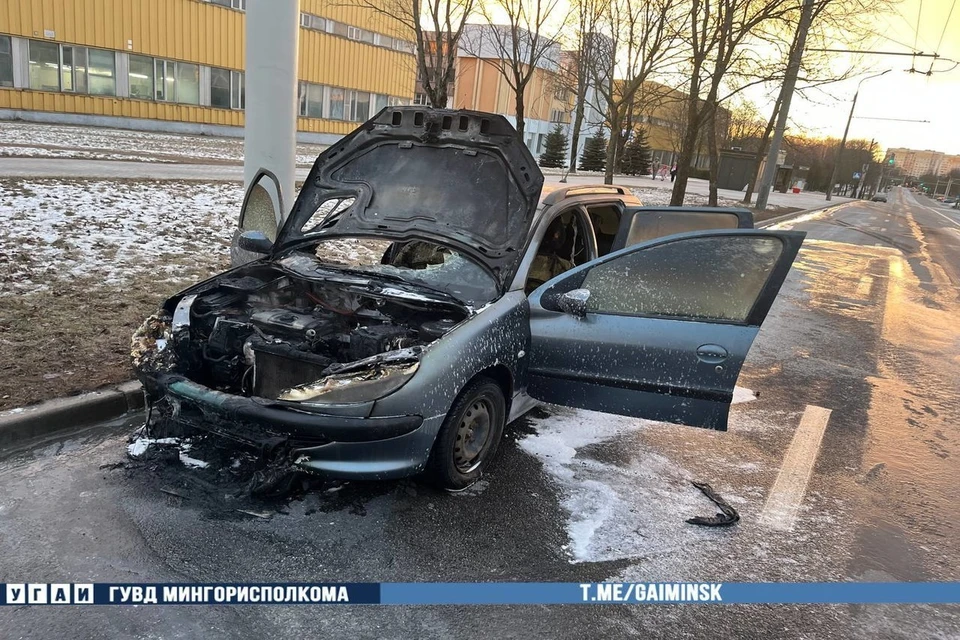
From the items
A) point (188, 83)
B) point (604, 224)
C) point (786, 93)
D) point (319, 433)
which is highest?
point (786, 93)

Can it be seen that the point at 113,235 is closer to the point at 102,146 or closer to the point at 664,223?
the point at 664,223

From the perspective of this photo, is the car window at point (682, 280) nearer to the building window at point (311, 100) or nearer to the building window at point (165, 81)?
the building window at point (165, 81)

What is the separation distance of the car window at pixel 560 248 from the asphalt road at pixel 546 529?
105cm

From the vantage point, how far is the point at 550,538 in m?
3.24

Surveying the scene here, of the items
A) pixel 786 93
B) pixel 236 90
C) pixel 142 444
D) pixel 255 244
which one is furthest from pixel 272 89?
pixel 236 90

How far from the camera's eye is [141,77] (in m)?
26.5

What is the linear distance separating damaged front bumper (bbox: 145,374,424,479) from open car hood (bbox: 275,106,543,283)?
1246mm

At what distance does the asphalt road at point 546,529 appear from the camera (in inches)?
104

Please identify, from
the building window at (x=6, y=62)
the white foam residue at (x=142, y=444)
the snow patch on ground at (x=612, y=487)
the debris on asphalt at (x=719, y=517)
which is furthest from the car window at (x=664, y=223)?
the building window at (x=6, y=62)

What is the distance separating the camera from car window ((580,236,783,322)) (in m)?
3.82

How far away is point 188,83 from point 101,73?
142 inches

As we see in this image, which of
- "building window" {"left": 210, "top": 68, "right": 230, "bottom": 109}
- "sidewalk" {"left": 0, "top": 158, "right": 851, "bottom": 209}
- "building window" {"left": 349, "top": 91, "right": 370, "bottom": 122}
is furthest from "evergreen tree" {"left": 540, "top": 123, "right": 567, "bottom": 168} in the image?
"sidewalk" {"left": 0, "top": 158, "right": 851, "bottom": 209}

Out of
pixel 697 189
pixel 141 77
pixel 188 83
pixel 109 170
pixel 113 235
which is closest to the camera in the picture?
pixel 113 235

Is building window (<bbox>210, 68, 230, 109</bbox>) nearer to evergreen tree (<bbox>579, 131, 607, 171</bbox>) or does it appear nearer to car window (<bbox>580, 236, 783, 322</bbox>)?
evergreen tree (<bbox>579, 131, 607, 171</bbox>)
